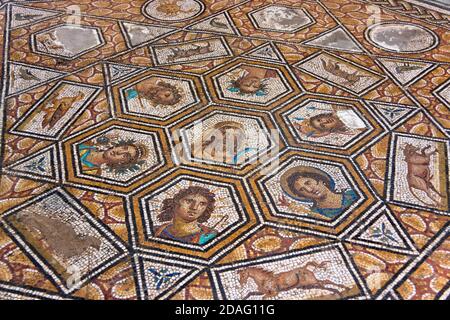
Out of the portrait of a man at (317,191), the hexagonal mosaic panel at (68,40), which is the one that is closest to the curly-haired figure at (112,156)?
the portrait of a man at (317,191)

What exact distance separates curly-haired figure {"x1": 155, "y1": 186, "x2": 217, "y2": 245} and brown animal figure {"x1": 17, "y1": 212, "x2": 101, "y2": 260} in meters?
0.24

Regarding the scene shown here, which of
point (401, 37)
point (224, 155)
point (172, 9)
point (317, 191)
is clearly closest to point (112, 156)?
point (224, 155)

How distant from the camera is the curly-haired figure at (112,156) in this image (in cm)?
210

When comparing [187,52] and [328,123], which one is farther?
[187,52]

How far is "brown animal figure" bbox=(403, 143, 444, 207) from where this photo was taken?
2.00 meters

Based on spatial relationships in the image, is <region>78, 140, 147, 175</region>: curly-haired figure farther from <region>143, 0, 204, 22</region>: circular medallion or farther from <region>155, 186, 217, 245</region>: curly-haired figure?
<region>143, 0, 204, 22</region>: circular medallion

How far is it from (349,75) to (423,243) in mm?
1163

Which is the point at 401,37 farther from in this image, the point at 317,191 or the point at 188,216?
the point at 188,216

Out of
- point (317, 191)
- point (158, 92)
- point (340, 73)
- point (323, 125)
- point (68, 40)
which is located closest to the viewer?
point (317, 191)

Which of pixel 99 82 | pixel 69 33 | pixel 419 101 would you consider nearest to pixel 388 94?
pixel 419 101

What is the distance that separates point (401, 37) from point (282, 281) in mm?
1978

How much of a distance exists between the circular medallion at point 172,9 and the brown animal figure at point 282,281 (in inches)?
80.1

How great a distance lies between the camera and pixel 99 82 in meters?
2.63

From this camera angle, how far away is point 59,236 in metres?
1.80
